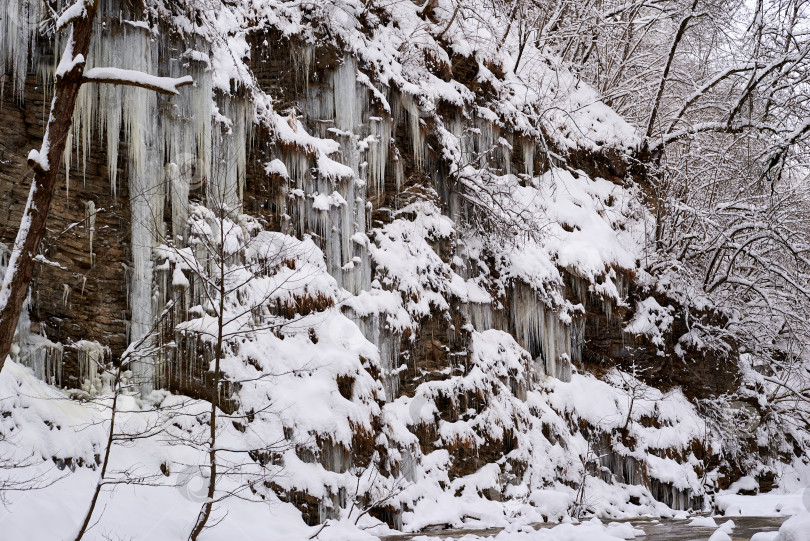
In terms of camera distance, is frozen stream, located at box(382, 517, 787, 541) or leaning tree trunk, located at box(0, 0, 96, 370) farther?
frozen stream, located at box(382, 517, 787, 541)

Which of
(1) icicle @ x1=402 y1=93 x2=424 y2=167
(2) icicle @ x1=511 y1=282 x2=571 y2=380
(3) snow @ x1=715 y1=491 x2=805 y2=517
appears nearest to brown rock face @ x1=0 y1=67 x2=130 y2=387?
(1) icicle @ x1=402 y1=93 x2=424 y2=167

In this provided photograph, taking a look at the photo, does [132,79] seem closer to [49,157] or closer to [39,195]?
[49,157]

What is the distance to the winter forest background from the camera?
24.9 ft

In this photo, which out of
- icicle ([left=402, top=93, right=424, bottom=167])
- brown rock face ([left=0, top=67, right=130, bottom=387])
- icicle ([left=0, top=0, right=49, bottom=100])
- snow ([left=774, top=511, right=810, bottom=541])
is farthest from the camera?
icicle ([left=402, top=93, right=424, bottom=167])

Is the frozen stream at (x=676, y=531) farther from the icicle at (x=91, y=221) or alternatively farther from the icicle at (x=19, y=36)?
the icicle at (x=19, y=36)

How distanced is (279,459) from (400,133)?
6.11 metres

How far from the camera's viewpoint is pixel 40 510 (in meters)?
6.17

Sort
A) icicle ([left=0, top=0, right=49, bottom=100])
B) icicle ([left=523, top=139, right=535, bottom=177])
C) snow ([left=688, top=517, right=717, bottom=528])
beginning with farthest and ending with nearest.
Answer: icicle ([left=523, top=139, right=535, bottom=177])
snow ([left=688, top=517, right=717, bottom=528])
icicle ([left=0, top=0, right=49, bottom=100])

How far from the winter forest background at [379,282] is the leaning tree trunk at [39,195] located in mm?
20

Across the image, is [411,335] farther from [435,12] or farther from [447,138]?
[435,12]

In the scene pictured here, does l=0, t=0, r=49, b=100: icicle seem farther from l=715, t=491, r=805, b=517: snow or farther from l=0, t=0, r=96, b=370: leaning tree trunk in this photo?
l=715, t=491, r=805, b=517: snow

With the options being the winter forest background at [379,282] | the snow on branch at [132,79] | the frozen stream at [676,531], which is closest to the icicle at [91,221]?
the winter forest background at [379,282]

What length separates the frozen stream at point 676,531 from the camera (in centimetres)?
842

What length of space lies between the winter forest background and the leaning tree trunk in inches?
0.8
